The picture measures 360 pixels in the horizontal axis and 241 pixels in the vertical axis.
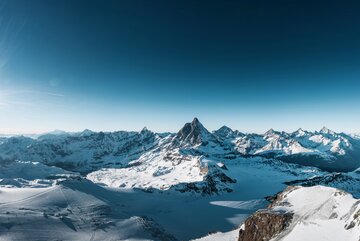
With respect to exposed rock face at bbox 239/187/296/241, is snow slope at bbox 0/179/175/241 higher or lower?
lower

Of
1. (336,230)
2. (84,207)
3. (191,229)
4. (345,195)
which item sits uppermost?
(345,195)

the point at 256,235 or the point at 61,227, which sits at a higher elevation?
the point at 256,235

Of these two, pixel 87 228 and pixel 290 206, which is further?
pixel 87 228

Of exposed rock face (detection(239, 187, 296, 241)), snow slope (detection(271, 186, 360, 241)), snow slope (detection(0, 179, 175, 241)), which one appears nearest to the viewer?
snow slope (detection(271, 186, 360, 241))

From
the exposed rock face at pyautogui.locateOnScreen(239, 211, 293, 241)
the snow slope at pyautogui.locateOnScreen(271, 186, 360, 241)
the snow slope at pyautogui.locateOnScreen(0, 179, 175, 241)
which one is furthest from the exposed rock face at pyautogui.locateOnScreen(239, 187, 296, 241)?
the snow slope at pyautogui.locateOnScreen(0, 179, 175, 241)

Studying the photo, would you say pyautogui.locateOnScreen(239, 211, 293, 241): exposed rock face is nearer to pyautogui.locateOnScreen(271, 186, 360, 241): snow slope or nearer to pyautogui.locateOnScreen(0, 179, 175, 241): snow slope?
pyautogui.locateOnScreen(271, 186, 360, 241): snow slope

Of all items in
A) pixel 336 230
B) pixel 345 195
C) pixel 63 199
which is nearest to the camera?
pixel 336 230

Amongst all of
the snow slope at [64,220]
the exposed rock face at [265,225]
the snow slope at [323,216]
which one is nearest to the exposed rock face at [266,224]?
the exposed rock face at [265,225]

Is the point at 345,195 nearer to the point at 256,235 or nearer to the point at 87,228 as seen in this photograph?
the point at 256,235

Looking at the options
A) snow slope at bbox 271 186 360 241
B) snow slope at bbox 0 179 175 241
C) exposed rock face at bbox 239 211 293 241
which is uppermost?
snow slope at bbox 271 186 360 241

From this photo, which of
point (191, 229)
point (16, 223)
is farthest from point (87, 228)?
point (191, 229)
